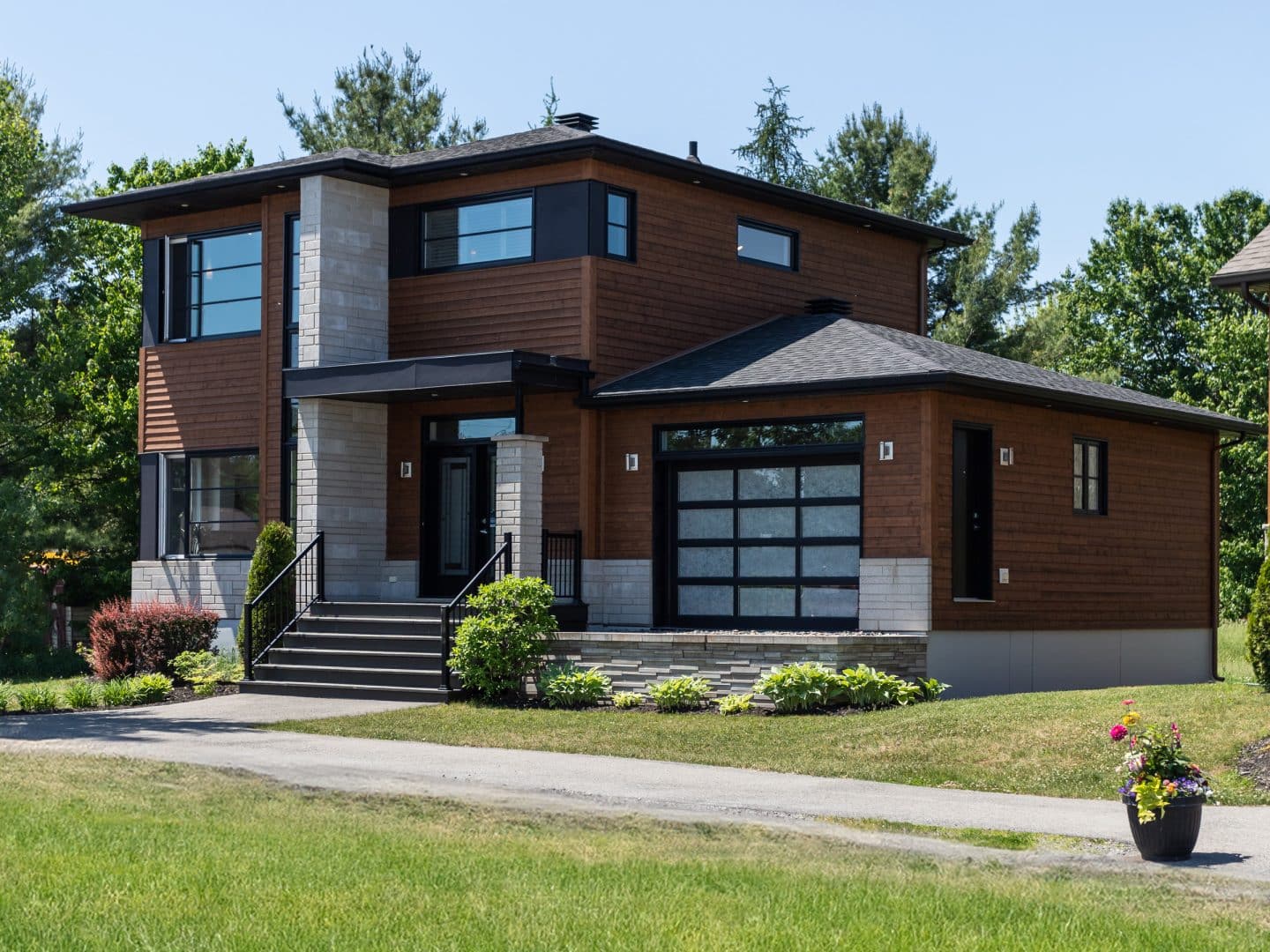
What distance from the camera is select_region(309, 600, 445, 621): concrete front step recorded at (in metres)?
20.8

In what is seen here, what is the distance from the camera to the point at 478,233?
75.8 feet

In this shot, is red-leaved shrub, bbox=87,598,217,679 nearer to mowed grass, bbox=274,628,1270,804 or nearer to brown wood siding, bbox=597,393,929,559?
brown wood siding, bbox=597,393,929,559

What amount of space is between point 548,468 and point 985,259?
1036 inches

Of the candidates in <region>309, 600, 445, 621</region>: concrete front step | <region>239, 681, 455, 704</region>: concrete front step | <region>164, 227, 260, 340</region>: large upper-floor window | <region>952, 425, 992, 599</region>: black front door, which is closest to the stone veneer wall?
<region>952, 425, 992, 599</region>: black front door

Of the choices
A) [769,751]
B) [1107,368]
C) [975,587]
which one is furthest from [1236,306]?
[769,751]

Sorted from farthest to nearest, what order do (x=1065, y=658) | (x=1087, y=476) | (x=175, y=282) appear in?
(x=175, y=282), (x=1087, y=476), (x=1065, y=658)

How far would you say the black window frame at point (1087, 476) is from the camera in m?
22.1

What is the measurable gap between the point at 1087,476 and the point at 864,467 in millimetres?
4042

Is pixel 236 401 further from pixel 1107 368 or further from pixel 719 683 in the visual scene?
pixel 1107 368

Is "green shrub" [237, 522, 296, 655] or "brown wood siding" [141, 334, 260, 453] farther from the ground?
"brown wood siding" [141, 334, 260, 453]

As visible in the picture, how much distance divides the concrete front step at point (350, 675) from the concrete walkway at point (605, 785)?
2581mm

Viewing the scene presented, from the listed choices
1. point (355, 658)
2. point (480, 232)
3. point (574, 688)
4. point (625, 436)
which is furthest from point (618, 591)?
point (480, 232)

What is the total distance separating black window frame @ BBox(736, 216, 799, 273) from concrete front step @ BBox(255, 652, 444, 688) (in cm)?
816

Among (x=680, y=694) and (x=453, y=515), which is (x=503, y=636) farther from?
(x=453, y=515)
